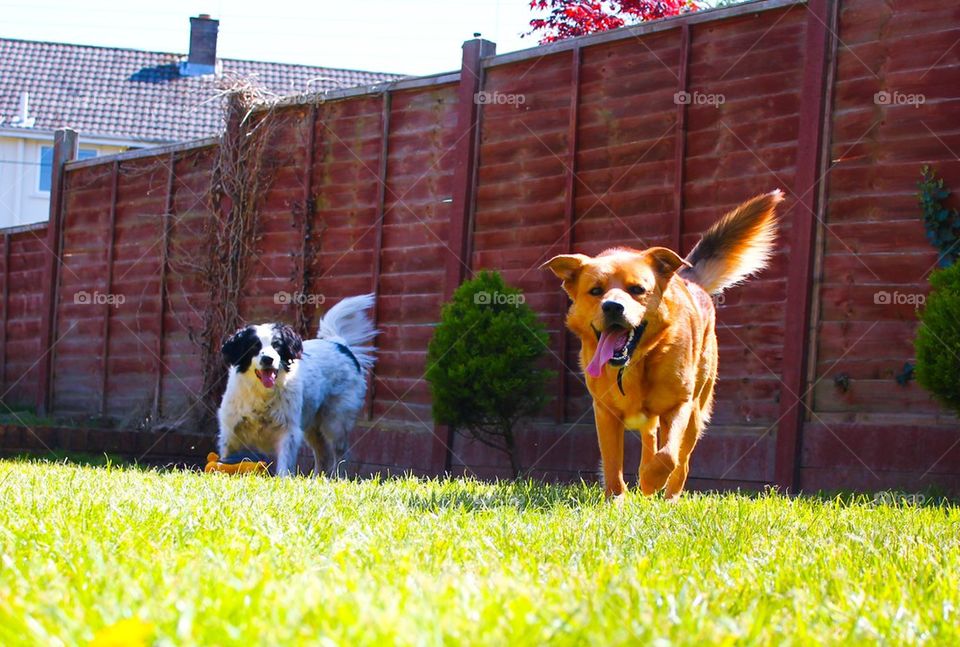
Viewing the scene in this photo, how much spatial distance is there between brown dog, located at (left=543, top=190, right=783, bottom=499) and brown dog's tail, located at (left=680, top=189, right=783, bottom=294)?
2.01 ft

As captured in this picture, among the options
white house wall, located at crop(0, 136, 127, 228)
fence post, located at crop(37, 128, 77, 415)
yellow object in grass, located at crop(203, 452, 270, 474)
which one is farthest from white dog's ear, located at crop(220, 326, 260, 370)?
white house wall, located at crop(0, 136, 127, 228)

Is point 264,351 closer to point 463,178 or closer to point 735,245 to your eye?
point 463,178

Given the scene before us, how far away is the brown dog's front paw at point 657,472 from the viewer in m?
5.50

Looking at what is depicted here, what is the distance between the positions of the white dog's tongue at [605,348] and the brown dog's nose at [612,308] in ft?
0.41

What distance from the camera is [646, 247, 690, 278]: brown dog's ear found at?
577 centimetres

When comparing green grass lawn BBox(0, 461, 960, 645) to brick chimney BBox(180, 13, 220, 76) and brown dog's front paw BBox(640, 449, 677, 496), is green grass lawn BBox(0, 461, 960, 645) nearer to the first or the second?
brown dog's front paw BBox(640, 449, 677, 496)

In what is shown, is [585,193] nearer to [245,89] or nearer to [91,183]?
[245,89]

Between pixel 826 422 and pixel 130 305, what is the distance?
27.1ft

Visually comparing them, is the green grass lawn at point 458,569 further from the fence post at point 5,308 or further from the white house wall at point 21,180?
the white house wall at point 21,180

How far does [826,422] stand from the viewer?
7.45 metres

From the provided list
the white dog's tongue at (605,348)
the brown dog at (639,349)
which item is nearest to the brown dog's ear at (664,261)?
the brown dog at (639,349)

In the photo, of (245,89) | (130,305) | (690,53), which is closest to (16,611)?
(690,53)

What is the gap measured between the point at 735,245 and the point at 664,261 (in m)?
1.11

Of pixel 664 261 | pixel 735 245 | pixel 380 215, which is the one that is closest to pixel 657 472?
pixel 664 261
